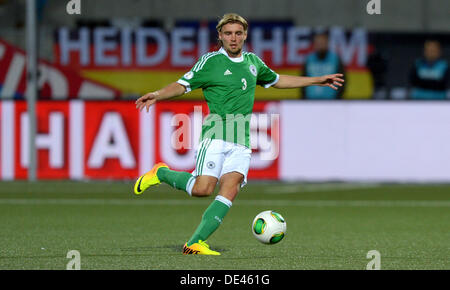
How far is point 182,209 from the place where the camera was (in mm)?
11641

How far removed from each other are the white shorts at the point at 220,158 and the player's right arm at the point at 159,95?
0.48 meters

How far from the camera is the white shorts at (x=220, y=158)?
25.3 ft

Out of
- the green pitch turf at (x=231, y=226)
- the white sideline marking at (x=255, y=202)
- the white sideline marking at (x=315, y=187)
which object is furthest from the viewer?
the white sideline marking at (x=315, y=187)

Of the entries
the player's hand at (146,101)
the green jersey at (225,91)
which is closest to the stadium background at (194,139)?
the green jersey at (225,91)

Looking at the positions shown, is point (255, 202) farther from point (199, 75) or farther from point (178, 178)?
point (199, 75)

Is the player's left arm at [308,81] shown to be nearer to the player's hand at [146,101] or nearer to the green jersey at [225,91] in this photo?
the green jersey at [225,91]

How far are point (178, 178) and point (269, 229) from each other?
0.87 m

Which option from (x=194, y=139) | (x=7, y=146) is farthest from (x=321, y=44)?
(x=7, y=146)

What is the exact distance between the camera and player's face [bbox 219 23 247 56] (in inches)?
299

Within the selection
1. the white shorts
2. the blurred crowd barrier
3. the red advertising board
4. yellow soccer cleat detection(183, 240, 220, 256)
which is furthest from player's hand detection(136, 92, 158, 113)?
the blurred crowd barrier

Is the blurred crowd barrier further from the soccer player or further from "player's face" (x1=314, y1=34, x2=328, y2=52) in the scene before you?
the soccer player
